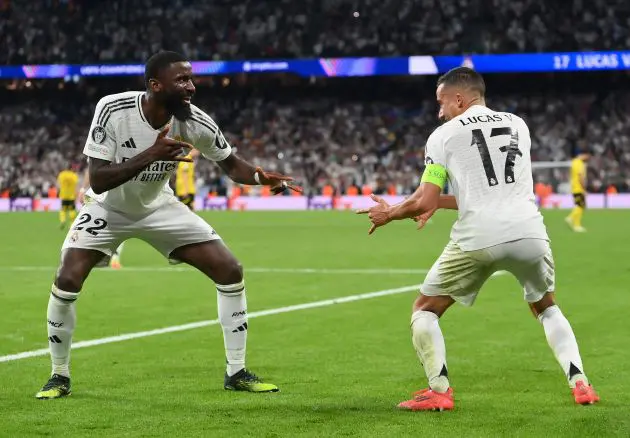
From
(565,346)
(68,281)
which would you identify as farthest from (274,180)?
(565,346)

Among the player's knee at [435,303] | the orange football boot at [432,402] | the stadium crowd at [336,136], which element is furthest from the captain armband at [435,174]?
the stadium crowd at [336,136]

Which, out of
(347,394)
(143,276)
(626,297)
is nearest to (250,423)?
(347,394)

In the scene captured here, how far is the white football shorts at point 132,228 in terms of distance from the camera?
25.5ft

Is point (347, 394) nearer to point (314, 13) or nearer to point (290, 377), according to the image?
point (290, 377)

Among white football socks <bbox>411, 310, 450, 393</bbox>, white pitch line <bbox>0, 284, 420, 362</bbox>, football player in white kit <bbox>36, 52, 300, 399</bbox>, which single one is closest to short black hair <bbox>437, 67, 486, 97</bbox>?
white football socks <bbox>411, 310, 450, 393</bbox>

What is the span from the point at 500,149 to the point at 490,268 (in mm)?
750

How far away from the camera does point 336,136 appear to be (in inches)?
2090

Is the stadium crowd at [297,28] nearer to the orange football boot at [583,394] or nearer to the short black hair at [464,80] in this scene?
the short black hair at [464,80]

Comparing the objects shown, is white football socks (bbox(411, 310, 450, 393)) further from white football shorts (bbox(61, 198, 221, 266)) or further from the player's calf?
white football shorts (bbox(61, 198, 221, 266))

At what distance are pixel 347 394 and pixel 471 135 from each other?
2012 mm

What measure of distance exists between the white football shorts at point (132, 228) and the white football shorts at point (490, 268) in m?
1.72

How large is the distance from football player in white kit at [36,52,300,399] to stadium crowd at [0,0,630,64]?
42524 mm

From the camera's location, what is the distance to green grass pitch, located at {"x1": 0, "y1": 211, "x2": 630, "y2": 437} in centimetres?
650

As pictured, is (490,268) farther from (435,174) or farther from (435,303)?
(435,174)
